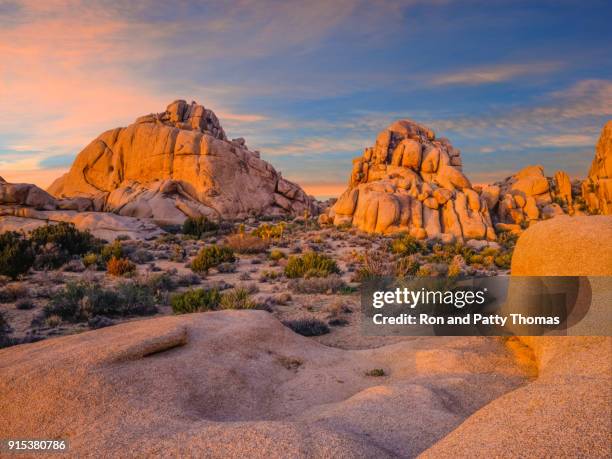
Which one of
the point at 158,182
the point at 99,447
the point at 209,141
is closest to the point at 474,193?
the point at 209,141

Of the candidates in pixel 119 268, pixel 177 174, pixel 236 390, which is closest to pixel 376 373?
pixel 236 390

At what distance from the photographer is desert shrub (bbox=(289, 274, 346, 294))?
14.6m

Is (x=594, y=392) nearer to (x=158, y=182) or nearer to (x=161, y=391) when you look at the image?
(x=161, y=391)

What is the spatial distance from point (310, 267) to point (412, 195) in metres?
21.9

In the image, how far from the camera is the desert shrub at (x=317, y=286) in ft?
47.8

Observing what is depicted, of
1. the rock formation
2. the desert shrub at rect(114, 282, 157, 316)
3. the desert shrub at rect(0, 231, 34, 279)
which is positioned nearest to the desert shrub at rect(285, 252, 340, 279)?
the desert shrub at rect(114, 282, 157, 316)

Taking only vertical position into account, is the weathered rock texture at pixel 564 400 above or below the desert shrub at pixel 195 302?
above

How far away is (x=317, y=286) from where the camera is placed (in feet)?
48.1

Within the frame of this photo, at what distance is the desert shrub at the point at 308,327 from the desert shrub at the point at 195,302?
7.15 ft

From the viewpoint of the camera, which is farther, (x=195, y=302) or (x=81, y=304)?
(x=195, y=302)

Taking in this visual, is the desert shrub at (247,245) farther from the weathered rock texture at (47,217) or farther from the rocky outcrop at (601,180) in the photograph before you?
the rocky outcrop at (601,180)

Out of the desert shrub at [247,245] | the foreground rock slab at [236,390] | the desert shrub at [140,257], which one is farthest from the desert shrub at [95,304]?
the desert shrub at [247,245]

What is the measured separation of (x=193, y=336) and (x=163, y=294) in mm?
6088

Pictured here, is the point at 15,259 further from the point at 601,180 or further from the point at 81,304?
the point at 601,180
